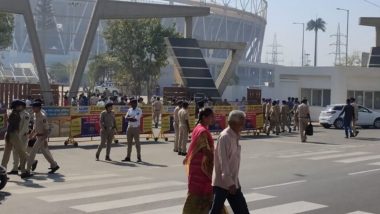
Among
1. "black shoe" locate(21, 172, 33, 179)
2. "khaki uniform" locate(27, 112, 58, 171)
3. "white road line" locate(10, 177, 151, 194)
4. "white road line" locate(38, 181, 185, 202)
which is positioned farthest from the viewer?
"khaki uniform" locate(27, 112, 58, 171)

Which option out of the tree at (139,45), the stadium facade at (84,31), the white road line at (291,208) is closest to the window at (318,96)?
the tree at (139,45)

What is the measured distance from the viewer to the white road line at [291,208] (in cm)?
954

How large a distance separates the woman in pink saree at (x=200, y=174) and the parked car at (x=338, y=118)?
28471 mm

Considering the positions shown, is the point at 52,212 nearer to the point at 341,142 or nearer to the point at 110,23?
the point at 341,142

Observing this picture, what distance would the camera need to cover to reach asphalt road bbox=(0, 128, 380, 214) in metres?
9.86

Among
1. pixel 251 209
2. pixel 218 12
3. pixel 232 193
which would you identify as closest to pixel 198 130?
pixel 232 193

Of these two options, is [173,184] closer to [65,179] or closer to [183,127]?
[65,179]

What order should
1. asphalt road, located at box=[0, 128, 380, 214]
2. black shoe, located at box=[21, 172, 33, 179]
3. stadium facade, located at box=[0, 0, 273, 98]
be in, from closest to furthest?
asphalt road, located at box=[0, 128, 380, 214] → black shoe, located at box=[21, 172, 33, 179] → stadium facade, located at box=[0, 0, 273, 98]

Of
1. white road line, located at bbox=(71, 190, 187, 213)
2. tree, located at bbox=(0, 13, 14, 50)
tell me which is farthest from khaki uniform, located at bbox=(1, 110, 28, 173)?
tree, located at bbox=(0, 13, 14, 50)

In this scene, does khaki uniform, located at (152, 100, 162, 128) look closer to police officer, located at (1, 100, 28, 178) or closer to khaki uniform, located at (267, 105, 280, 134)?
khaki uniform, located at (267, 105, 280, 134)

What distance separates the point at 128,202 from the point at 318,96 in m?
34.5

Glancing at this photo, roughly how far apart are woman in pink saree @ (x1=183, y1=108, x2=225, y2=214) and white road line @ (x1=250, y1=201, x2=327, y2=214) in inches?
106

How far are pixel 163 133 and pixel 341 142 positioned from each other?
7.29 m

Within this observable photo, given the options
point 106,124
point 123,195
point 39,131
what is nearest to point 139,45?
point 106,124
